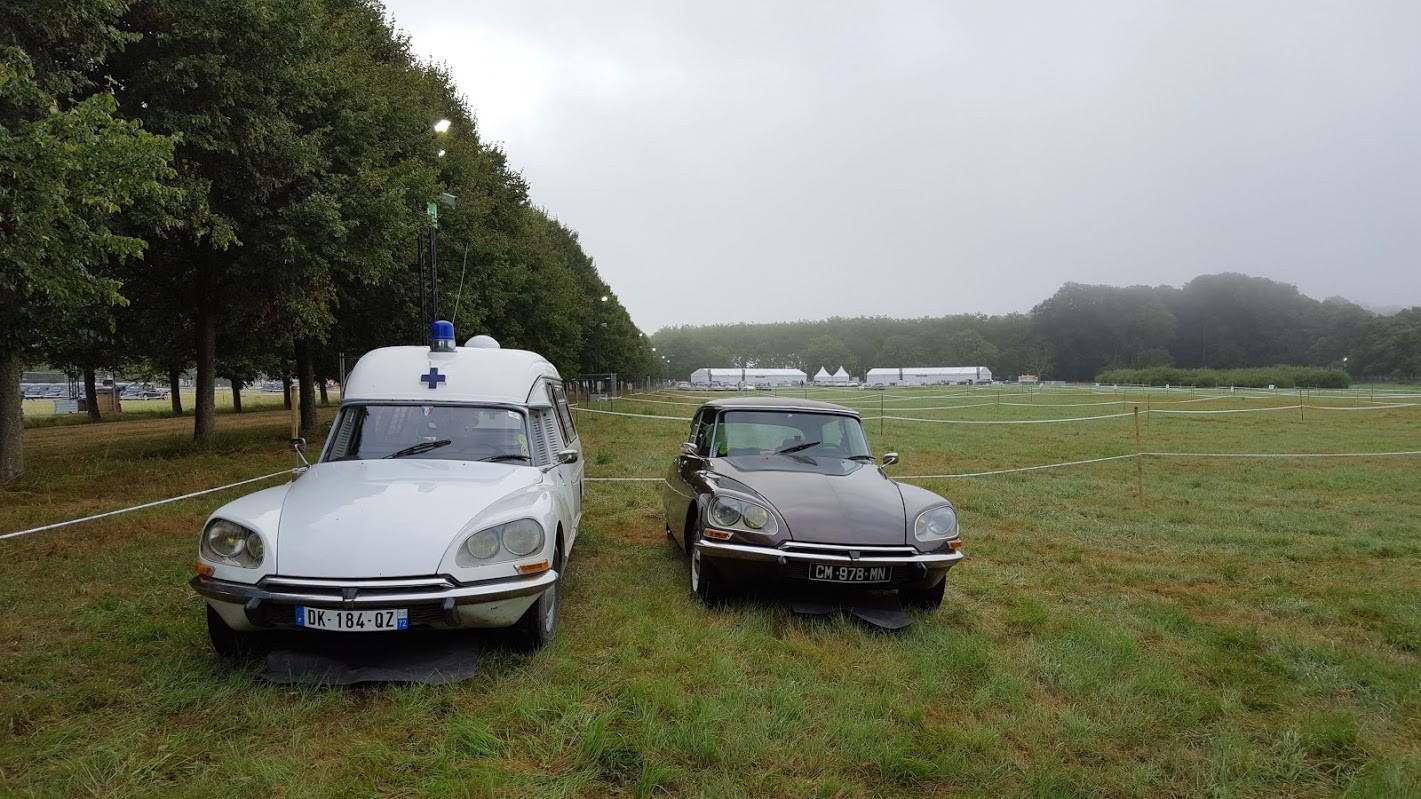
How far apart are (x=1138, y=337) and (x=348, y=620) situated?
528ft

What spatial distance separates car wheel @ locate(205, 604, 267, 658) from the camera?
4109mm

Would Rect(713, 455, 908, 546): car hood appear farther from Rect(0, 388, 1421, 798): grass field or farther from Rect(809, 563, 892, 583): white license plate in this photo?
Rect(0, 388, 1421, 798): grass field

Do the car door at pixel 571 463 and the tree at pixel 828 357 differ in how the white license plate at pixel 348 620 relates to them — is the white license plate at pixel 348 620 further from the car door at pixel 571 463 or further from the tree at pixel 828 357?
the tree at pixel 828 357

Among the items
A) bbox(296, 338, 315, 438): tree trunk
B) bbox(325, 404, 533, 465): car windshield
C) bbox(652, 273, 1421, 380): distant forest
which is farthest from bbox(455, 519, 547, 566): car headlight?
bbox(652, 273, 1421, 380): distant forest

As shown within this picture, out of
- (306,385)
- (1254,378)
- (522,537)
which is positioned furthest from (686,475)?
(1254,378)

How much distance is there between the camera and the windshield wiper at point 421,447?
17.2 feet

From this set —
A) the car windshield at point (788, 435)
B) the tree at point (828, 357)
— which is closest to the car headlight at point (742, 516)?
the car windshield at point (788, 435)

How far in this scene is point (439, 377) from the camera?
18.4 ft

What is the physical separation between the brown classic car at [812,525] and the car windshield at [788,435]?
0.10 ft

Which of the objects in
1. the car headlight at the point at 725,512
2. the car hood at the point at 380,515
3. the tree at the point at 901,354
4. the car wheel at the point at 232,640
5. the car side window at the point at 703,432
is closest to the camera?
the car hood at the point at 380,515

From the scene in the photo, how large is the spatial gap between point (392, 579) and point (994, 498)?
9352 millimetres

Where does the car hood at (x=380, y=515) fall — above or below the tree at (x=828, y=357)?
below

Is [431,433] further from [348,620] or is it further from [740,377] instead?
[740,377]

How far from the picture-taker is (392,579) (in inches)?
149
